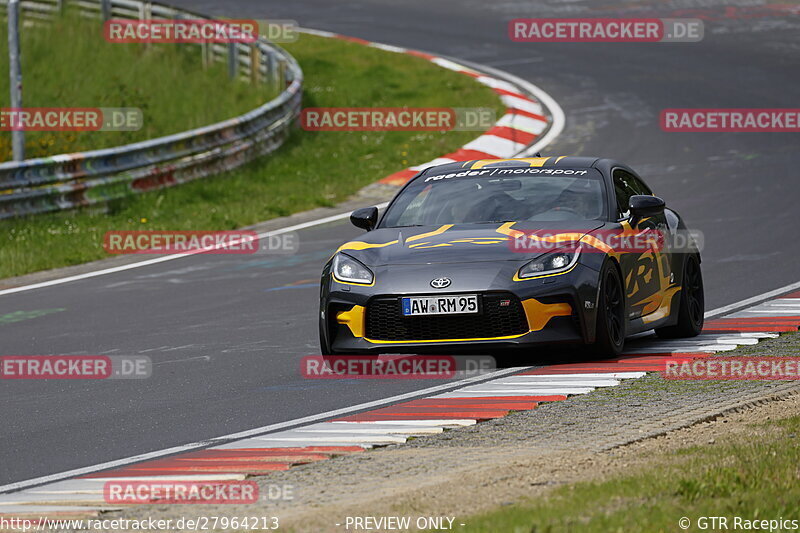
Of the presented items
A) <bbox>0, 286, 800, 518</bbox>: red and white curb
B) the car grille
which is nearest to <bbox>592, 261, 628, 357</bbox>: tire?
<bbox>0, 286, 800, 518</bbox>: red and white curb

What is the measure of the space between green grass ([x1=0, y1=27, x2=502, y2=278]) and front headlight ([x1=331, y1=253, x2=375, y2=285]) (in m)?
7.09

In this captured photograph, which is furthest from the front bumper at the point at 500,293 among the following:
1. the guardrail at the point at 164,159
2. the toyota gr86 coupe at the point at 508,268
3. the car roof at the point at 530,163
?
the guardrail at the point at 164,159

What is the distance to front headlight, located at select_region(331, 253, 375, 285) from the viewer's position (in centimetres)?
1016

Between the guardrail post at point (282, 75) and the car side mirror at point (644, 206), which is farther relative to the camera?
the guardrail post at point (282, 75)

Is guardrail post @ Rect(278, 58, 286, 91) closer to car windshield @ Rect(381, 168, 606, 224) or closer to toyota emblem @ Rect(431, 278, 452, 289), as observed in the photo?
car windshield @ Rect(381, 168, 606, 224)

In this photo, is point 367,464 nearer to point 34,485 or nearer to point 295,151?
point 34,485

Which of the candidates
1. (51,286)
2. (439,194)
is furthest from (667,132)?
(439,194)

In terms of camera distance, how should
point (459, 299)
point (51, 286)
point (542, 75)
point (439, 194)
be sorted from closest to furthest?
point (459, 299)
point (439, 194)
point (51, 286)
point (542, 75)

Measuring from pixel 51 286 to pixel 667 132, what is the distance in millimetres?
11541

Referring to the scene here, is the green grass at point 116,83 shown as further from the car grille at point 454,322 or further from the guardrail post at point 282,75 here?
the car grille at point 454,322

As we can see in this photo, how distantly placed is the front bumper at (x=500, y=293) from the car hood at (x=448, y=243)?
11 cm

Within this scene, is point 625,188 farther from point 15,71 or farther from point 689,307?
point 15,71

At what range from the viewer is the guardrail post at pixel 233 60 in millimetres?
27922

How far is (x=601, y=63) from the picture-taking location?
1192 inches
